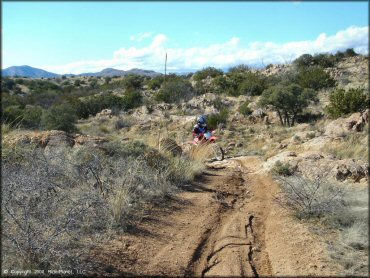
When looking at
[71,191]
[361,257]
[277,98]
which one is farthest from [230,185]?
[277,98]

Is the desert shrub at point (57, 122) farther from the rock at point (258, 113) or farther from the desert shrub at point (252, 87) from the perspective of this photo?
the desert shrub at point (252, 87)

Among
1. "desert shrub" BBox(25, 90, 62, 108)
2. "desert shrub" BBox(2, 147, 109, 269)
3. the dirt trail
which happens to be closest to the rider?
the dirt trail

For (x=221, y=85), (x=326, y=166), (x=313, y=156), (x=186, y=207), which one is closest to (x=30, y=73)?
(x=221, y=85)

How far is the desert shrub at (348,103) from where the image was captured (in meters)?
17.0

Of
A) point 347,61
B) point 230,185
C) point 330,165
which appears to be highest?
point 347,61

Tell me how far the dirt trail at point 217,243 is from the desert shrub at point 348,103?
34.4 ft

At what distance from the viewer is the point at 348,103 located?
1728cm

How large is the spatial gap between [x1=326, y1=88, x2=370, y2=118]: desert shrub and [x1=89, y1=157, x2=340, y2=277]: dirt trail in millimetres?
10482

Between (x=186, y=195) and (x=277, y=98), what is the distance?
44.2 feet

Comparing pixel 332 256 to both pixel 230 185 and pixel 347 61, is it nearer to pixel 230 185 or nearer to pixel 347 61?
pixel 230 185

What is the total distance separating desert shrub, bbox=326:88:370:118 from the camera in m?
17.0

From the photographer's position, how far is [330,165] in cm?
913

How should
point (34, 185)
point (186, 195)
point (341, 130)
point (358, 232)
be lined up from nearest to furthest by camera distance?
point (358, 232) < point (34, 185) < point (186, 195) < point (341, 130)

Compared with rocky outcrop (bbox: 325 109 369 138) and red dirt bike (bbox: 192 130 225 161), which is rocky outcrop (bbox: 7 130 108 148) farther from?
rocky outcrop (bbox: 325 109 369 138)
